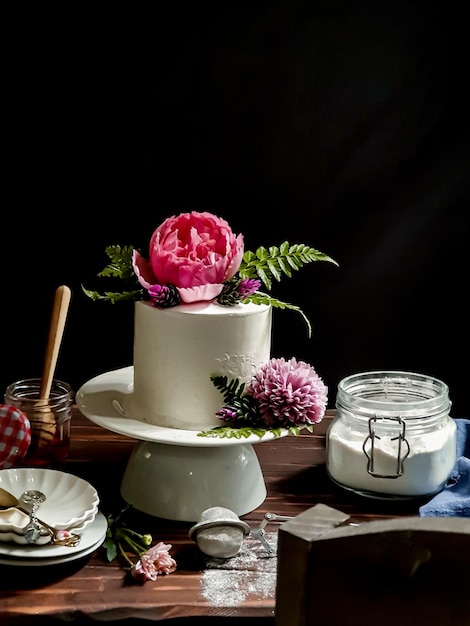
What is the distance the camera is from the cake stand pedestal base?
1.38 meters

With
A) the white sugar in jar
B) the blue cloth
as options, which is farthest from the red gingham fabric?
the blue cloth

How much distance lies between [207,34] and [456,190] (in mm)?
666

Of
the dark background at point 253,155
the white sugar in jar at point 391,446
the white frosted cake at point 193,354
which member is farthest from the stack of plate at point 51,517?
the dark background at point 253,155

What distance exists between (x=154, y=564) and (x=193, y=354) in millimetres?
304

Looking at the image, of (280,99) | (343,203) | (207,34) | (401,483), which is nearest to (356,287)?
(343,203)

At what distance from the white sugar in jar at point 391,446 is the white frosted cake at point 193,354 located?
0.53 feet

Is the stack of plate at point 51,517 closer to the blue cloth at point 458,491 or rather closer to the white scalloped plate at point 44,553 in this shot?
the white scalloped plate at point 44,553

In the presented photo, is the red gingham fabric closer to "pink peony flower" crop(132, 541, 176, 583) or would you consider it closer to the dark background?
"pink peony flower" crop(132, 541, 176, 583)

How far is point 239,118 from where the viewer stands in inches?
90.5

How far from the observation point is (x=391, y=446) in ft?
4.74

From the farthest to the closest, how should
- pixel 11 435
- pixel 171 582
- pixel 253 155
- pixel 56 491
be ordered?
pixel 253 155
pixel 11 435
pixel 56 491
pixel 171 582

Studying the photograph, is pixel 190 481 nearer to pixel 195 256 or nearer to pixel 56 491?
pixel 56 491

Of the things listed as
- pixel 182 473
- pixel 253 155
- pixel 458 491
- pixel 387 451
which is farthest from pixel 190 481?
pixel 253 155

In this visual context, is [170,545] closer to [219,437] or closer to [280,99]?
[219,437]
